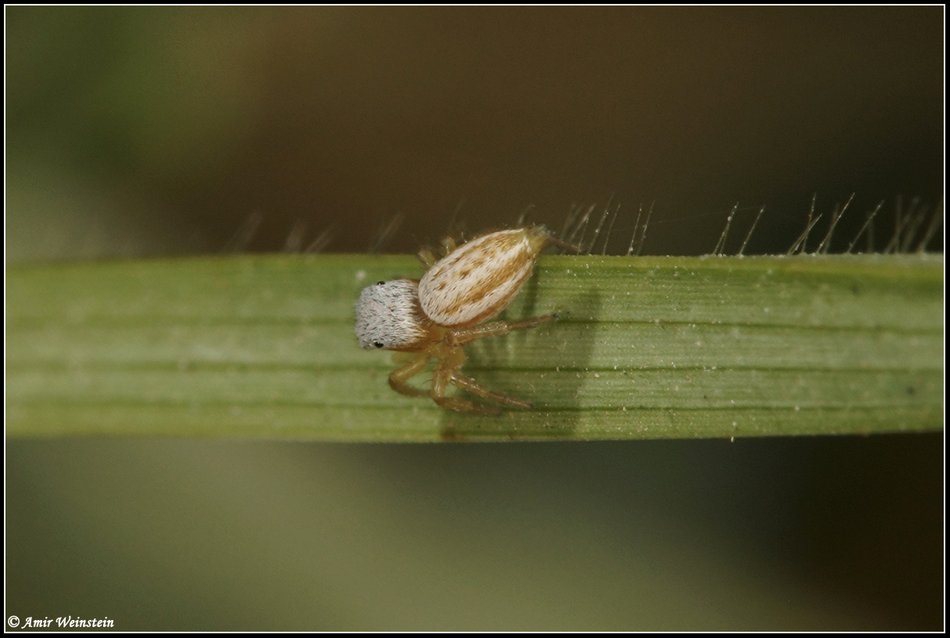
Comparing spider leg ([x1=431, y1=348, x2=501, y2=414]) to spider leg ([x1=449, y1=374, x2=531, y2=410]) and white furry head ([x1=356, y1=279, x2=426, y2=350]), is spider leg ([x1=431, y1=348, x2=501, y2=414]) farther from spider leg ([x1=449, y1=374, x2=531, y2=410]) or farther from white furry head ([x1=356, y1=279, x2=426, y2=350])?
white furry head ([x1=356, y1=279, x2=426, y2=350])

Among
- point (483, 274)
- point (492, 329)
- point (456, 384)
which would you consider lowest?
point (456, 384)

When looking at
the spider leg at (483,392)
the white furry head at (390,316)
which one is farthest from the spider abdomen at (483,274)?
the spider leg at (483,392)

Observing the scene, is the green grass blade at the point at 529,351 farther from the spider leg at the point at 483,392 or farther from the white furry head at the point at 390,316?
the white furry head at the point at 390,316

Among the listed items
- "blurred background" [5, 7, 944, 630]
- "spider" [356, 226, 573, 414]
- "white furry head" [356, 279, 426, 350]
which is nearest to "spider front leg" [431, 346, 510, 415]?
"spider" [356, 226, 573, 414]

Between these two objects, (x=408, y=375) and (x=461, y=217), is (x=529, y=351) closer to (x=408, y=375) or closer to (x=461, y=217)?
(x=408, y=375)

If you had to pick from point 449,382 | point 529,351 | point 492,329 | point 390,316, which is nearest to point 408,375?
point 449,382

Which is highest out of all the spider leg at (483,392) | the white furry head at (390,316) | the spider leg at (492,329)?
the white furry head at (390,316)
